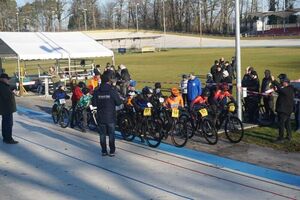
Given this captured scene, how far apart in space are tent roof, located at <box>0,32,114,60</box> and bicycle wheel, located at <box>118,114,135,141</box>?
1266cm

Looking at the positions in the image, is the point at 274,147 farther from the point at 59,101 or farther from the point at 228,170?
the point at 59,101

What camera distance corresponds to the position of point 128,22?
134 meters

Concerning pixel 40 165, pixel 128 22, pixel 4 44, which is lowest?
pixel 40 165

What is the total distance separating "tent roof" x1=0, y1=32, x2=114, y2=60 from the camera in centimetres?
2410

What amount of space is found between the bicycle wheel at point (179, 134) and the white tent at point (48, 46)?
1399 centimetres

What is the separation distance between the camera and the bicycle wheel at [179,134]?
11316 mm

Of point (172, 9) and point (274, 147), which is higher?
point (172, 9)

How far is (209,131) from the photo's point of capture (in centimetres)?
1145

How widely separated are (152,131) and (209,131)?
55.4 inches

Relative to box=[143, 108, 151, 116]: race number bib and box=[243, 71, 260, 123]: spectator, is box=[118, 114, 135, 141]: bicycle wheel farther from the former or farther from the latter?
box=[243, 71, 260, 123]: spectator

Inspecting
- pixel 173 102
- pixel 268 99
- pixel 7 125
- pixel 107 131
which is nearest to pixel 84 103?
pixel 7 125

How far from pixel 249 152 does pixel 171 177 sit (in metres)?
2.54

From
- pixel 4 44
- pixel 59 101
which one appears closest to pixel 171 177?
pixel 59 101

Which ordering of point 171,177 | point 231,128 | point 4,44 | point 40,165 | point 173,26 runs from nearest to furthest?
1. point 171,177
2. point 40,165
3. point 231,128
4. point 4,44
5. point 173,26
